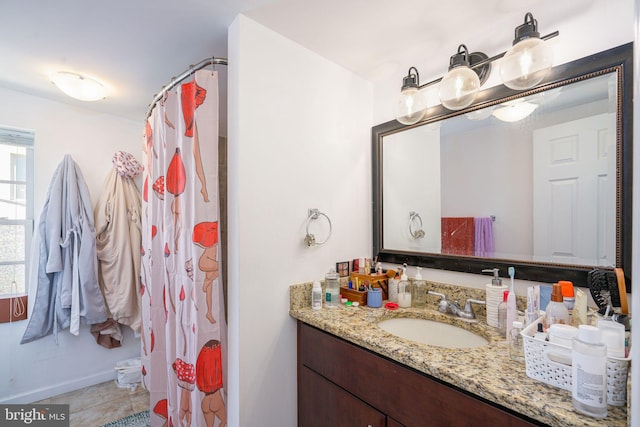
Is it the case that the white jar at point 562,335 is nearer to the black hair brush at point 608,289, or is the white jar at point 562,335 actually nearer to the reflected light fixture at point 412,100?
the black hair brush at point 608,289

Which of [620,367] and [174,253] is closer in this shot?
[620,367]

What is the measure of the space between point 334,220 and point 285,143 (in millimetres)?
496

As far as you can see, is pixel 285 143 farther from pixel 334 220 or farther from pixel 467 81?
pixel 467 81

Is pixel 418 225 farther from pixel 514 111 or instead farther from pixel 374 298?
pixel 514 111

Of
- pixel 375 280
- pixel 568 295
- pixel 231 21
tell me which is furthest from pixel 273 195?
pixel 568 295

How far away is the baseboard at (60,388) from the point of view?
6.42ft

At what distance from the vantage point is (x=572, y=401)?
2.10ft

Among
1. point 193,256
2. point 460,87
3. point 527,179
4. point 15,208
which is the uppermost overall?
point 460,87

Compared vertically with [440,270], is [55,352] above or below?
below

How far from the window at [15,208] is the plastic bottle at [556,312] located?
307cm

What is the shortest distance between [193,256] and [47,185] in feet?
5.67

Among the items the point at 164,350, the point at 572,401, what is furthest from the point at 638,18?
the point at 164,350

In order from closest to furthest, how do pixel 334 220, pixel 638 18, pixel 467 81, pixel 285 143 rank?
pixel 638 18 < pixel 467 81 < pixel 285 143 < pixel 334 220

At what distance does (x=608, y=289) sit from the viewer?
825mm
